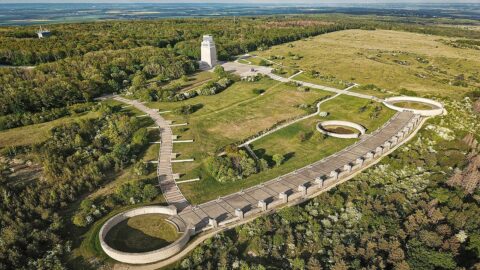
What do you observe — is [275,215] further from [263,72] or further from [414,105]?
[263,72]

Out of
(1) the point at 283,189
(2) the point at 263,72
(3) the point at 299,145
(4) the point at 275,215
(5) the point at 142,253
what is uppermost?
(2) the point at 263,72

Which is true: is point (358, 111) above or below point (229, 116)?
above

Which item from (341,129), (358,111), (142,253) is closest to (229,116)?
(341,129)

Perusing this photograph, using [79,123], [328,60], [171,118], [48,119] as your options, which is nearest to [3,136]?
[48,119]

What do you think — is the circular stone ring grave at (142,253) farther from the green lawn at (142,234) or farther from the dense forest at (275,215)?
the dense forest at (275,215)

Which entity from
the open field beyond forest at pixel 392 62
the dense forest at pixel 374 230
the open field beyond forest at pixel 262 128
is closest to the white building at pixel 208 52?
the open field beyond forest at pixel 392 62

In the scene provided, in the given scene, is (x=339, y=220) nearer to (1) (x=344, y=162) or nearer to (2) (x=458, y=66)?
(1) (x=344, y=162)

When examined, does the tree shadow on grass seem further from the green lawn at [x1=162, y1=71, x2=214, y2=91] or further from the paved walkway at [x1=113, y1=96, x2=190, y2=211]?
the green lawn at [x1=162, y1=71, x2=214, y2=91]
